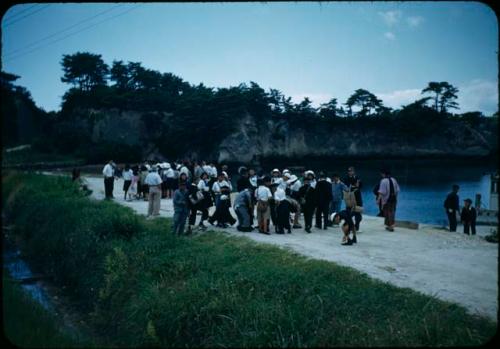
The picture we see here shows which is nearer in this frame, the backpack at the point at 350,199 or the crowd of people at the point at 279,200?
the crowd of people at the point at 279,200

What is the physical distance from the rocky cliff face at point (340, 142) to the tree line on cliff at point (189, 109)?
49.9 inches

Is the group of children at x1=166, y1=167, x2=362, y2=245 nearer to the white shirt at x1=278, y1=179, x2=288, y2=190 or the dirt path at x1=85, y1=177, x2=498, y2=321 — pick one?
the white shirt at x1=278, y1=179, x2=288, y2=190

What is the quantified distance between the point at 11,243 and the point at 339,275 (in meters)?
13.3

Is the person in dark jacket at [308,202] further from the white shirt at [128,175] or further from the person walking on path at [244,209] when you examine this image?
the white shirt at [128,175]

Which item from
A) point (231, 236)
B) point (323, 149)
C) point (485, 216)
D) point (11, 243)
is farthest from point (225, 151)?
point (231, 236)

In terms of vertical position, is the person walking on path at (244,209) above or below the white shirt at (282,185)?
below

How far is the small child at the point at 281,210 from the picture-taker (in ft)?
37.0

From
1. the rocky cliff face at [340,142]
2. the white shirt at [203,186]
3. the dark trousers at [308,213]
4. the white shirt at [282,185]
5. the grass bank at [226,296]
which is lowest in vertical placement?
the grass bank at [226,296]

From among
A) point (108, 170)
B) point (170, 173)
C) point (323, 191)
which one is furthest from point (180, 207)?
point (108, 170)

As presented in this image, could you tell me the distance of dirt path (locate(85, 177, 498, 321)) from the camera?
6.24m

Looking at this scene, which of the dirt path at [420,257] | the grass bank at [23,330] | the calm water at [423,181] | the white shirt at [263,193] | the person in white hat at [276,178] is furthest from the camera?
the calm water at [423,181]

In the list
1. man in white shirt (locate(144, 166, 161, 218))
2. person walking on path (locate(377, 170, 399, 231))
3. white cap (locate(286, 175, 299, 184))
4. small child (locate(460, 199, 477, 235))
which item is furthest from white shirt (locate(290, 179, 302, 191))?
small child (locate(460, 199, 477, 235))

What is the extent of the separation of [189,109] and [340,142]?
29.3m

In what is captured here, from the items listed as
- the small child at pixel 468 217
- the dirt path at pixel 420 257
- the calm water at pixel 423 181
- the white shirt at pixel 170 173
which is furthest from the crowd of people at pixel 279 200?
the calm water at pixel 423 181
